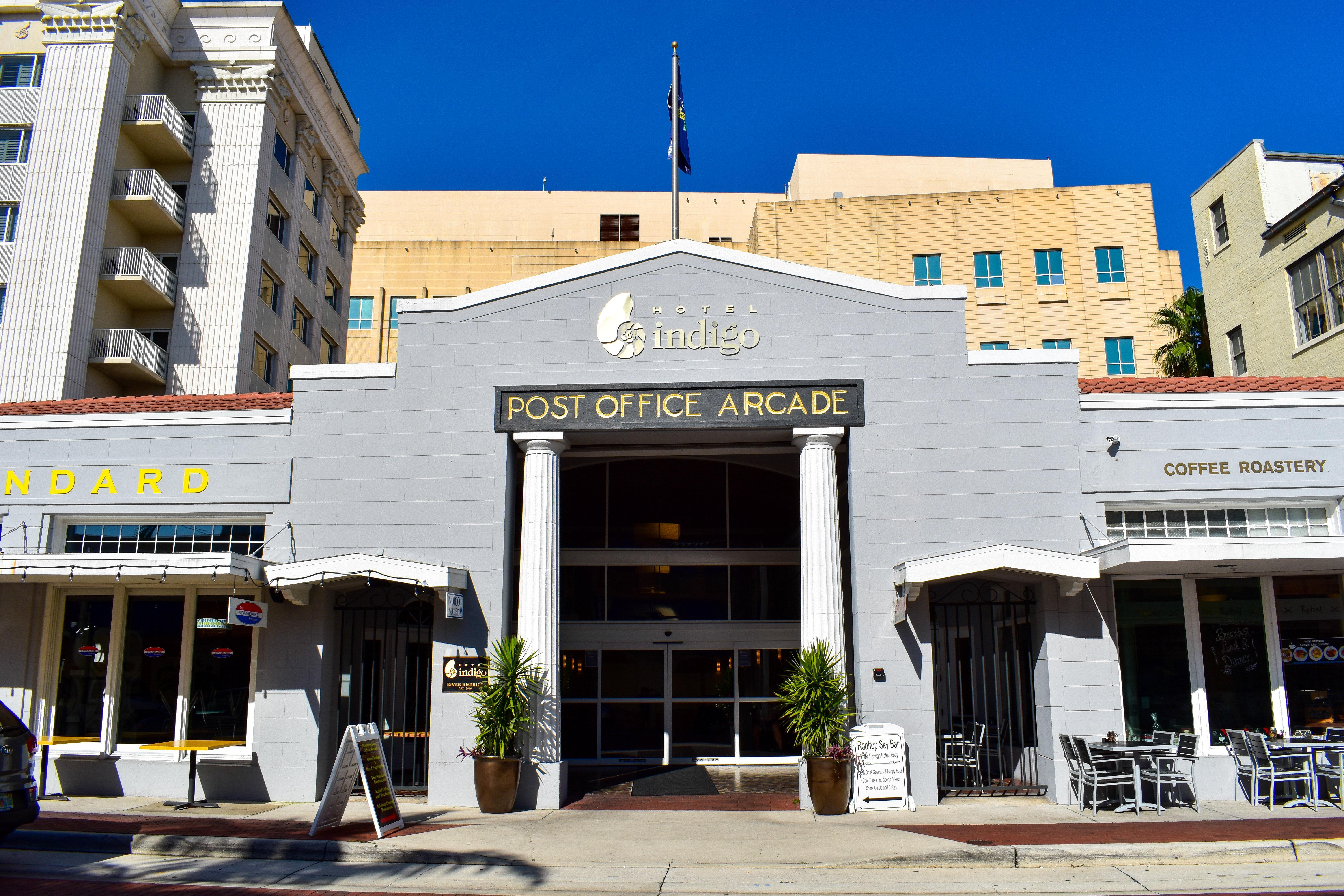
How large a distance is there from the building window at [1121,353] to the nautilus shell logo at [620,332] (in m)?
31.5

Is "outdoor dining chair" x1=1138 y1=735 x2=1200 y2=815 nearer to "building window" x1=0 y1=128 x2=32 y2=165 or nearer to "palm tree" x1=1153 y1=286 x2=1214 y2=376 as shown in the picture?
"palm tree" x1=1153 y1=286 x2=1214 y2=376

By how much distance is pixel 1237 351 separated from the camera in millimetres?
27625

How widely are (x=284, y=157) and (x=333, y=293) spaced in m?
6.53

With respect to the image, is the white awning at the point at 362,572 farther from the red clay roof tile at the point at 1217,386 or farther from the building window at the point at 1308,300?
the building window at the point at 1308,300

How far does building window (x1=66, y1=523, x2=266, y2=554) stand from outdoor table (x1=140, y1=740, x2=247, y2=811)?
8.98 feet

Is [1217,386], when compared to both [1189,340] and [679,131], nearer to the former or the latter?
[679,131]

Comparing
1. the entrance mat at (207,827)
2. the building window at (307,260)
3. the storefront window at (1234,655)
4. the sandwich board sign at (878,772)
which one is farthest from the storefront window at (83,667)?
Result: the building window at (307,260)

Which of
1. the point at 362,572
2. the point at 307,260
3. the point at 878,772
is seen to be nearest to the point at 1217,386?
the point at 878,772

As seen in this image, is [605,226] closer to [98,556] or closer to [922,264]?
[922,264]

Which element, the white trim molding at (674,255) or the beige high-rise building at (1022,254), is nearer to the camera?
the white trim molding at (674,255)

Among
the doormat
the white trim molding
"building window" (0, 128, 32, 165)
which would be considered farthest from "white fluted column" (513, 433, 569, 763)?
"building window" (0, 128, 32, 165)

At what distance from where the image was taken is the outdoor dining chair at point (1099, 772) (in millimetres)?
12203

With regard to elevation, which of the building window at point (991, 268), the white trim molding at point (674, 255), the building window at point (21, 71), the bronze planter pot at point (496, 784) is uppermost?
the building window at point (21, 71)

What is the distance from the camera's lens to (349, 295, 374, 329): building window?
152ft
